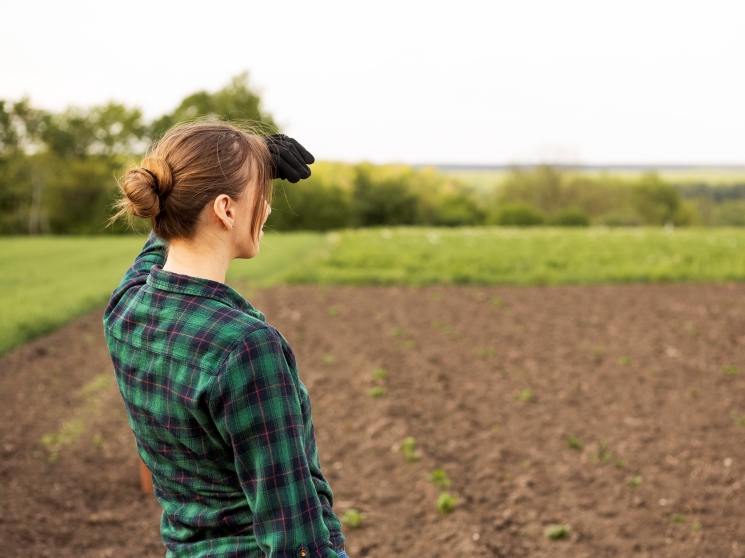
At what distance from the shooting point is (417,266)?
1566 cm

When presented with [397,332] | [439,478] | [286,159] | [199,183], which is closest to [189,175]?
[199,183]

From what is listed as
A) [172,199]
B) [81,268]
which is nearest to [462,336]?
[172,199]

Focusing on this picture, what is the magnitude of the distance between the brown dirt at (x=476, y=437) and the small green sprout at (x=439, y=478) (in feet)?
0.22

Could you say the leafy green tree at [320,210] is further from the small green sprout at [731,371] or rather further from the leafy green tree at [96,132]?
the small green sprout at [731,371]

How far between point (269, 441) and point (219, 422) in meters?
0.10

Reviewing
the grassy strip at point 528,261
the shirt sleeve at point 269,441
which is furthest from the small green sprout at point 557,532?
the grassy strip at point 528,261

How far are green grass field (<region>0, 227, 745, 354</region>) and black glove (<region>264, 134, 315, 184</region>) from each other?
324 inches

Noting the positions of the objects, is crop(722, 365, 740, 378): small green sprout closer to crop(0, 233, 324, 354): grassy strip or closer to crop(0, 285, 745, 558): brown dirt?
crop(0, 285, 745, 558): brown dirt

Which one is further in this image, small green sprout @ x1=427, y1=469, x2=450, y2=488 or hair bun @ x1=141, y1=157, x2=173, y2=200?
small green sprout @ x1=427, y1=469, x2=450, y2=488

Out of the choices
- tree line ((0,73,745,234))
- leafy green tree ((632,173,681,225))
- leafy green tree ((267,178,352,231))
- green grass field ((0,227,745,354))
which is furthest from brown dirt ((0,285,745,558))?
leafy green tree ((632,173,681,225))

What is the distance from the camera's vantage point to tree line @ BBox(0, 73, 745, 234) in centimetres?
4953

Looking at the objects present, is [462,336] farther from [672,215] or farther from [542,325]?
[672,215]

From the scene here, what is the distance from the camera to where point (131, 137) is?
6078 cm

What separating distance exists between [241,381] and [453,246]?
18.6 meters
